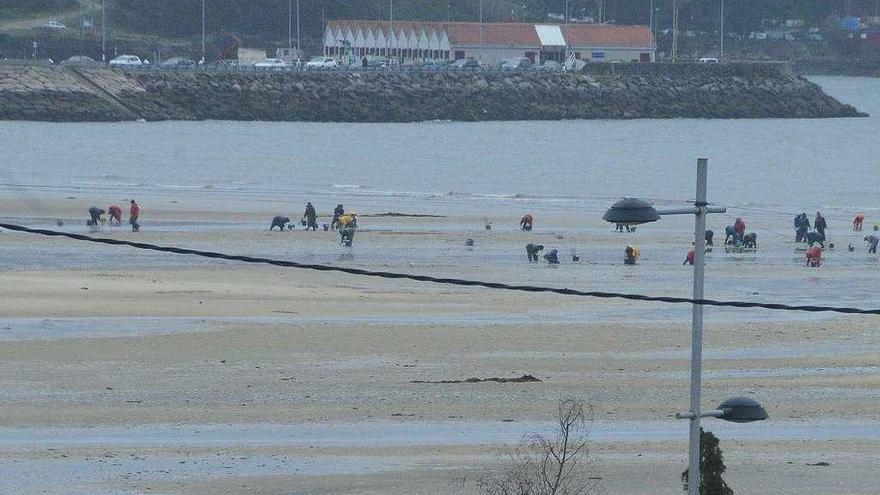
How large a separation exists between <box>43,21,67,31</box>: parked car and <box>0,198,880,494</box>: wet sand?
8569cm

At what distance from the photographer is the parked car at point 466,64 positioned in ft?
329

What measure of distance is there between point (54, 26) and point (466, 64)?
31.3 meters

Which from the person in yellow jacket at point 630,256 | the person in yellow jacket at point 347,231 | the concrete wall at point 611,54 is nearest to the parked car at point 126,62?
the concrete wall at point 611,54

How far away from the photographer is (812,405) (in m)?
17.6

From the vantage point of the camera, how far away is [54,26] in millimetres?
113375

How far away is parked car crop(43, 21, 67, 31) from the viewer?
370 feet

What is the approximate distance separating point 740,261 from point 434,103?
63889mm

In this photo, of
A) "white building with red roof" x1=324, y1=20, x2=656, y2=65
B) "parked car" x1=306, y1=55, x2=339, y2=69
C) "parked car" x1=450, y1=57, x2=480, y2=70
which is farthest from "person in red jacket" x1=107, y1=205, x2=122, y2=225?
"white building with red roof" x1=324, y1=20, x2=656, y2=65

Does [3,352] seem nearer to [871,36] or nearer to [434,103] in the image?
[434,103]

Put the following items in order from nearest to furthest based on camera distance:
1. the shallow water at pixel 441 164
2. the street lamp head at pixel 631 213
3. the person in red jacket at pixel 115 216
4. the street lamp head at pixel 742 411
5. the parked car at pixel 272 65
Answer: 1. the street lamp head at pixel 631 213
2. the street lamp head at pixel 742 411
3. the person in red jacket at pixel 115 216
4. the shallow water at pixel 441 164
5. the parked car at pixel 272 65

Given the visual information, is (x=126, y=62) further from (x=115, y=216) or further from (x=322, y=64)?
(x=115, y=216)

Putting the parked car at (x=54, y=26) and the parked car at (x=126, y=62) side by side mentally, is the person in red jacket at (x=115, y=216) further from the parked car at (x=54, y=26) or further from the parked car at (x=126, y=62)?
the parked car at (x=54, y=26)

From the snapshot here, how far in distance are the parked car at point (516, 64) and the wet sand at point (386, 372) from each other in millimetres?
72811

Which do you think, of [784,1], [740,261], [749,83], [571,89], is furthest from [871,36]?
[740,261]
